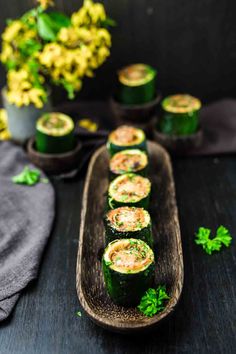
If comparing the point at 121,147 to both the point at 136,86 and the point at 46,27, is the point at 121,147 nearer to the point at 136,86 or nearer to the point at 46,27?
the point at 136,86

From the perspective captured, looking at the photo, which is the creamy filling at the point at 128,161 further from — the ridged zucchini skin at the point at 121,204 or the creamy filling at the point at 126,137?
the ridged zucchini skin at the point at 121,204

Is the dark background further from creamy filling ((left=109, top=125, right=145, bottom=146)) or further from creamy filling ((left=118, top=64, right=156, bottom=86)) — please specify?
creamy filling ((left=109, top=125, right=145, bottom=146))

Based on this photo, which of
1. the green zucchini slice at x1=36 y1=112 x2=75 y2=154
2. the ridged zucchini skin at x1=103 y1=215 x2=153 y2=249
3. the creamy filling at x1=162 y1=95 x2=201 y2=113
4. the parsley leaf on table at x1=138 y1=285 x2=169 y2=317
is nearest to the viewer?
the parsley leaf on table at x1=138 y1=285 x2=169 y2=317

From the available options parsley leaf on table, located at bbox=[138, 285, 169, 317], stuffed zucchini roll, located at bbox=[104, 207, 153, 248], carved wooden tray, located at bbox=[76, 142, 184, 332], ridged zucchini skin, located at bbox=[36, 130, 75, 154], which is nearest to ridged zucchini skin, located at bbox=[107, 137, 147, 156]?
carved wooden tray, located at bbox=[76, 142, 184, 332]

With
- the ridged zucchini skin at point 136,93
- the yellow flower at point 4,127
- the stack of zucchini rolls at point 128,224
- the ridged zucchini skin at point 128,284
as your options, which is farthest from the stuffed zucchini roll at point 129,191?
the yellow flower at point 4,127

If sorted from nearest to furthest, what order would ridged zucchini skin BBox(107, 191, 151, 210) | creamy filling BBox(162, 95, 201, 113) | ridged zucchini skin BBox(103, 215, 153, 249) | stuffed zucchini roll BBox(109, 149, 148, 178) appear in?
ridged zucchini skin BBox(103, 215, 153, 249)
ridged zucchini skin BBox(107, 191, 151, 210)
stuffed zucchini roll BBox(109, 149, 148, 178)
creamy filling BBox(162, 95, 201, 113)

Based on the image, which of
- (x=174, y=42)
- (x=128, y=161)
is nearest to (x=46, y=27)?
(x=128, y=161)
